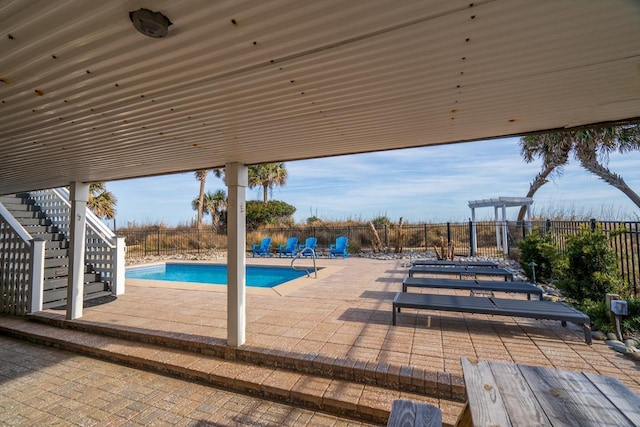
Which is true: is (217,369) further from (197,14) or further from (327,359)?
(197,14)

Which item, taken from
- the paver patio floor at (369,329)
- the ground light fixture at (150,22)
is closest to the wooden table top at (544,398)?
the paver patio floor at (369,329)

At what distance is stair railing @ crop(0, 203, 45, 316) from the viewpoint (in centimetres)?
504

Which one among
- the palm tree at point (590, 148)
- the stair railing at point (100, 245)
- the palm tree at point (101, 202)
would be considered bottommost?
the stair railing at point (100, 245)

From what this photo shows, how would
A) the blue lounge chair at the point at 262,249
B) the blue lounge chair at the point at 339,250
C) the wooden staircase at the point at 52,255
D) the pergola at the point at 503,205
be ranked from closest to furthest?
the wooden staircase at the point at 52,255, the pergola at the point at 503,205, the blue lounge chair at the point at 339,250, the blue lounge chair at the point at 262,249

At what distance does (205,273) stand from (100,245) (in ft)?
15.6

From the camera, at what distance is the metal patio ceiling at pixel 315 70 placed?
4.04ft

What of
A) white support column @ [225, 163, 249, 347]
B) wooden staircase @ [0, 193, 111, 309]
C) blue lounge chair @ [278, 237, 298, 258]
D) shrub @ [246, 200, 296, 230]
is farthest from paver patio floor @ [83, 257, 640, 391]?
shrub @ [246, 200, 296, 230]

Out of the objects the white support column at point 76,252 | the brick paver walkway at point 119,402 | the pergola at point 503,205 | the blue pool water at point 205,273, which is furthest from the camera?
the pergola at point 503,205

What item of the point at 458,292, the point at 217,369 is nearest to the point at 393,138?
the point at 217,369

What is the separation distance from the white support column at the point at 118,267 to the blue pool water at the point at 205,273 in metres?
3.25

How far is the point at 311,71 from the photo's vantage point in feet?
5.42

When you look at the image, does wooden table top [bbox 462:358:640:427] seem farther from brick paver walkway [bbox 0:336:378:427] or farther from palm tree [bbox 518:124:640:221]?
palm tree [bbox 518:124:640:221]

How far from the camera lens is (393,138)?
2865mm

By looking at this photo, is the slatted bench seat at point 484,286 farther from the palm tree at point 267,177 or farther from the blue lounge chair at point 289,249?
the palm tree at point 267,177
